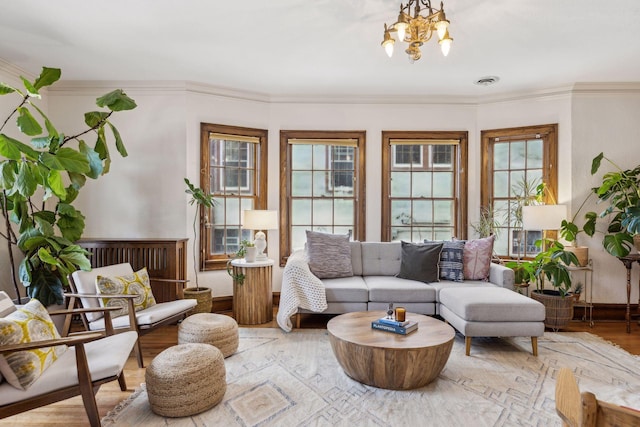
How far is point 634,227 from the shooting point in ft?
11.8

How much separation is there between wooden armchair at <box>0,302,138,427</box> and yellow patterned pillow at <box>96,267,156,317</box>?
875mm

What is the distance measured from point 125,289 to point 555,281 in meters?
4.10

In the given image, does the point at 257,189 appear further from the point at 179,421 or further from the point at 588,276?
the point at 588,276

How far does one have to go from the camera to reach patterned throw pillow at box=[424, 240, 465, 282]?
415cm

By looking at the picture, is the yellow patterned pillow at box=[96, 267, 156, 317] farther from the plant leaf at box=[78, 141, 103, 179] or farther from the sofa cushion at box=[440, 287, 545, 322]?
the sofa cushion at box=[440, 287, 545, 322]

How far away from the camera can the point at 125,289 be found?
126 inches

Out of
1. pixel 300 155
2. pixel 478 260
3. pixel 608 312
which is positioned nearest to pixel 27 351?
pixel 300 155

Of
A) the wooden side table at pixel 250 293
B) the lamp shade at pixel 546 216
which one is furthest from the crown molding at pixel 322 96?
the wooden side table at pixel 250 293

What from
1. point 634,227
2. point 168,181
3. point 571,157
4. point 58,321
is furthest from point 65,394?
point 571,157

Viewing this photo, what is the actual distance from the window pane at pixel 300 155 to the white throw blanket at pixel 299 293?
5.40 ft

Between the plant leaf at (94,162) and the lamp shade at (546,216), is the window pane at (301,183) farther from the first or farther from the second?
the lamp shade at (546,216)

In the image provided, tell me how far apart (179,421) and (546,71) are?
472cm

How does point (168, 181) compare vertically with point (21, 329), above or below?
above

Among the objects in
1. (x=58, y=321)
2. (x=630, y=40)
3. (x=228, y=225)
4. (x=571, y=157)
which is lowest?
(x=58, y=321)
